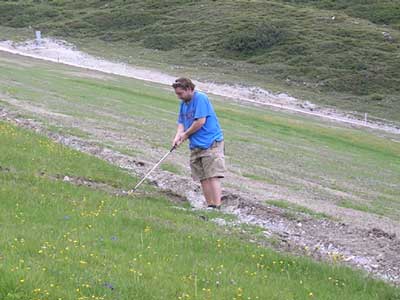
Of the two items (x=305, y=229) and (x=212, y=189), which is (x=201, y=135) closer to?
(x=212, y=189)

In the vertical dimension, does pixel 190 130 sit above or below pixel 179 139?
above

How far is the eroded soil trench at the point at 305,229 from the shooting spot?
12180mm

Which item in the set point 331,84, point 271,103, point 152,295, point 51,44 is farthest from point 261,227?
point 51,44

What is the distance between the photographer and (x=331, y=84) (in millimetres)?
67125

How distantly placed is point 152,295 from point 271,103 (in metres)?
49.2

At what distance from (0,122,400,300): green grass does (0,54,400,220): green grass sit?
23.3 ft

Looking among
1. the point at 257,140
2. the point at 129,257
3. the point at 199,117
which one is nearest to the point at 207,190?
the point at 199,117

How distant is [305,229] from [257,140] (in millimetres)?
15924

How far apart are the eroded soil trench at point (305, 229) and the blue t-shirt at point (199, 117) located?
148cm

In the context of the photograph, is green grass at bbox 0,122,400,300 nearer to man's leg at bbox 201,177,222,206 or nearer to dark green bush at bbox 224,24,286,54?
man's leg at bbox 201,177,222,206

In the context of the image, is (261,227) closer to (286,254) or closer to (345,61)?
(286,254)

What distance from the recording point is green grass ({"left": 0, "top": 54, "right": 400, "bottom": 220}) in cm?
2169

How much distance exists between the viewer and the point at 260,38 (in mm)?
81125

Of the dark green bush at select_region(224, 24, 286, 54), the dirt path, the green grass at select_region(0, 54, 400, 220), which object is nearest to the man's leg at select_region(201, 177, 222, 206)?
the green grass at select_region(0, 54, 400, 220)
